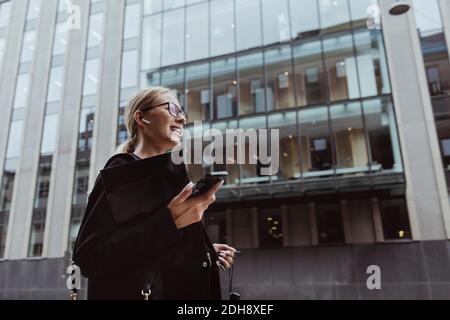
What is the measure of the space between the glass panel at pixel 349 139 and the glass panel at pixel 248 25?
2.77 m

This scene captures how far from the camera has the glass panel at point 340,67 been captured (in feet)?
31.8

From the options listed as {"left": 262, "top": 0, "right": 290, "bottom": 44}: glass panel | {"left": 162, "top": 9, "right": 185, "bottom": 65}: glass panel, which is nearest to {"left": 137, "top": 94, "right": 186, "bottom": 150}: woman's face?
{"left": 262, "top": 0, "right": 290, "bottom": 44}: glass panel

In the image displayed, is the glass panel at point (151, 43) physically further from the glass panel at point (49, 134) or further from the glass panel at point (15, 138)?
the glass panel at point (15, 138)

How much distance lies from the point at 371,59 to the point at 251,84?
2990 mm

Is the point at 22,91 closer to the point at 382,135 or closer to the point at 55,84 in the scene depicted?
the point at 55,84

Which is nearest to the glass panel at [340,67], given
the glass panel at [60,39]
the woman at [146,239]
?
the glass panel at [60,39]

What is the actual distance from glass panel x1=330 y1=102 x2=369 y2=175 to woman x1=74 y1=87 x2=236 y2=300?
8.80 meters

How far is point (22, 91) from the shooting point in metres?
13.1

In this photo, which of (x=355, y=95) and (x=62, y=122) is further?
(x=62, y=122)
